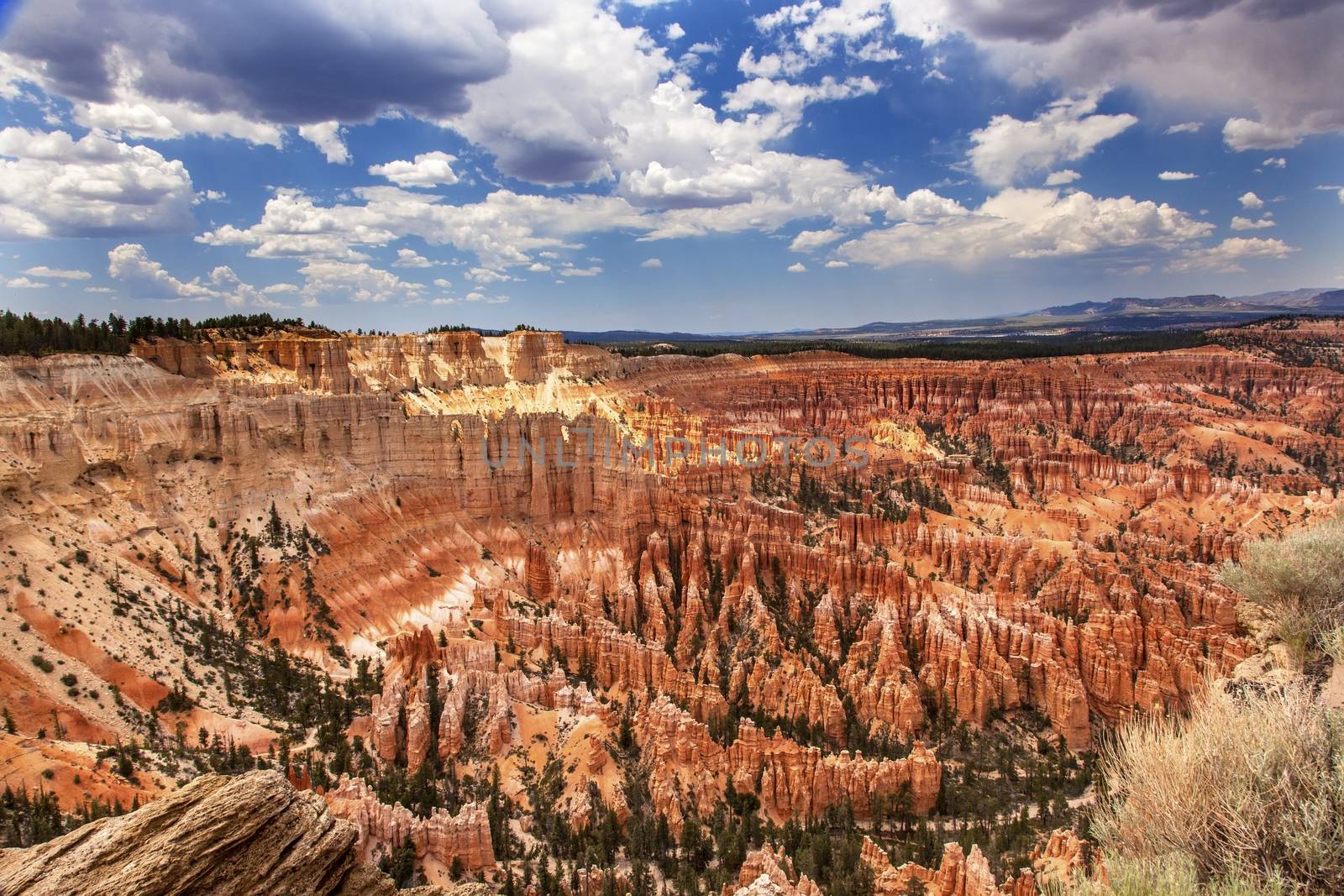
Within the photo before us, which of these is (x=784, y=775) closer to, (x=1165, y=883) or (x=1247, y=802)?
(x=1165, y=883)

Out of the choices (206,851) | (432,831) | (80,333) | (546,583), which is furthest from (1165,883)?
(80,333)

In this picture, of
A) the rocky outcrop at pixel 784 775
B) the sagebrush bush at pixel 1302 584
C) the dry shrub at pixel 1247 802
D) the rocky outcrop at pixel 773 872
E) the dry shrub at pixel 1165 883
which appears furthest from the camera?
the rocky outcrop at pixel 784 775

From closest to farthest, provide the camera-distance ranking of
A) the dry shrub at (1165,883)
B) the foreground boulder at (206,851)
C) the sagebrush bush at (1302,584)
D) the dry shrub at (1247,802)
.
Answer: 1. the foreground boulder at (206,851)
2. the dry shrub at (1165,883)
3. the dry shrub at (1247,802)
4. the sagebrush bush at (1302,584)

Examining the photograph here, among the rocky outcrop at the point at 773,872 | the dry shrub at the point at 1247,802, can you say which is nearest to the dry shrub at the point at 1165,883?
the dry shrub at the point at 1247,802

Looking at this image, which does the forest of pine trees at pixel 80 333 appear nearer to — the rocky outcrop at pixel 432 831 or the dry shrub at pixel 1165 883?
the rocky outcrop at pixel 432 831

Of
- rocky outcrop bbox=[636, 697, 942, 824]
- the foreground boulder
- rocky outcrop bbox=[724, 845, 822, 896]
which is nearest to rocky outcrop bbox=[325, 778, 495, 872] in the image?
rocky outcrop bbox=[636, 697, 942, 824]

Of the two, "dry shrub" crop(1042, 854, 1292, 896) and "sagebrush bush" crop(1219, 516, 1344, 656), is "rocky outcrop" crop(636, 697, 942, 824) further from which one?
"dry shrub" crop(1042, 854, 1292, 896)
